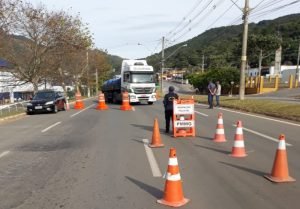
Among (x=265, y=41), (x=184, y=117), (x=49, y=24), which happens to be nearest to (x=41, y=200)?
(x=184, y=117)

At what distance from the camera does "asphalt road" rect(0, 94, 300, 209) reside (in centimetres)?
642

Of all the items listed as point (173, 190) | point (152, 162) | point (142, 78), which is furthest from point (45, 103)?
point (173, 190)

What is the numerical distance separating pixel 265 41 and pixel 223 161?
86.5 metres

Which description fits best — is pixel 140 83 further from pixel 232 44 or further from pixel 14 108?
pixel 232 44

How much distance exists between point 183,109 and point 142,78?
2100 centimetres


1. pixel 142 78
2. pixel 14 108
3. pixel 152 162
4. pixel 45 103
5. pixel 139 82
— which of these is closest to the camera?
pixel 152 162

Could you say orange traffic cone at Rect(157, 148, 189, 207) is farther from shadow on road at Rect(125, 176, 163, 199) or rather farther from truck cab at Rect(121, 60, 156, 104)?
truck cab at Rect(121, 60, 156, 104)

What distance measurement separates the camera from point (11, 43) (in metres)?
41.6

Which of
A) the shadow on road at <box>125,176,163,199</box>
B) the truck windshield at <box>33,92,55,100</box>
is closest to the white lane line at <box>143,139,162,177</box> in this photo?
the shadow on road at <box>125,176,163,199</box>

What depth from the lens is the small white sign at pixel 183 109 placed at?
45.8ft

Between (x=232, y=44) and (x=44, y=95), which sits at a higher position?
(x=232, y=44)

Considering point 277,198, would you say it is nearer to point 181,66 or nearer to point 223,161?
point 223,161

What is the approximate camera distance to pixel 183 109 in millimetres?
14031

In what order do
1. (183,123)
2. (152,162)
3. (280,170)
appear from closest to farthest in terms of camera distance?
1. (280,170)
2. (152,162)
3. (183,123)
